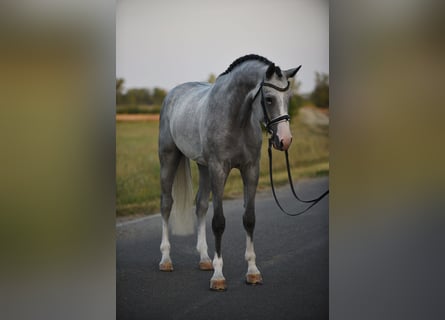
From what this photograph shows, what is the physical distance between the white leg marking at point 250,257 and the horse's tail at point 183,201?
1.72ft

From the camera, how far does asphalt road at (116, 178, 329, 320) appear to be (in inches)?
205

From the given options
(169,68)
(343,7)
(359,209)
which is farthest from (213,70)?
(359,209)

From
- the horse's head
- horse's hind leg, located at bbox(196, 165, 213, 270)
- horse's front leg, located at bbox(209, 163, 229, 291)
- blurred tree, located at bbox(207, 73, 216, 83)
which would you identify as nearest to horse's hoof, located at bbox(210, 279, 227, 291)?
horse's front leg, located at bbox(209, 163, 229, 291)

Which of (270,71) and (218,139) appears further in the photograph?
(218,139)

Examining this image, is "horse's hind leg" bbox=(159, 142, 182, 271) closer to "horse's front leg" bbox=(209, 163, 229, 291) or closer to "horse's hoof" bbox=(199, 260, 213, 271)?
"horse's hoof" bbox=(199, 260, 213, 271)

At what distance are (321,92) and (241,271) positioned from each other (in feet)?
4.63

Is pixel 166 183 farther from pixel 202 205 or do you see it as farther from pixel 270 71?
pixel 270 71

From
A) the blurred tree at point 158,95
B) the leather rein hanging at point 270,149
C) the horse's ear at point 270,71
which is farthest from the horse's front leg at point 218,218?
the horse's ear at point 270,71

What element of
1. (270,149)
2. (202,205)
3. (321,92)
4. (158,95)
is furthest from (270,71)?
(202,205)

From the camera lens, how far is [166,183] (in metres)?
5.63

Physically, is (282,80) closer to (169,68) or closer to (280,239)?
(169,68)

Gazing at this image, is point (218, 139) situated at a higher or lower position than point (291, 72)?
lower

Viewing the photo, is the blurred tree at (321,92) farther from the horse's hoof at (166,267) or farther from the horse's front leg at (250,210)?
the horse's hoof at (166,267)

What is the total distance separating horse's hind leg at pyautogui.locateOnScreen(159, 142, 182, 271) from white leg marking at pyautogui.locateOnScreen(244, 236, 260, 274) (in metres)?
0.58
